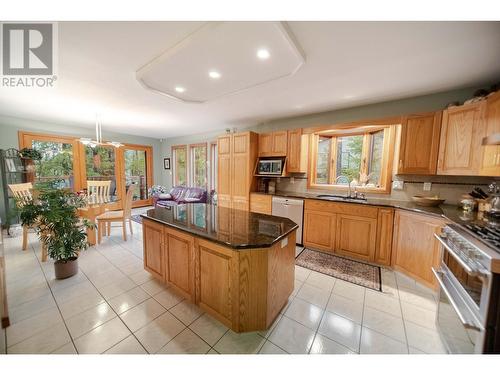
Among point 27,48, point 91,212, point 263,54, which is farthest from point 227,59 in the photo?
point 91,212

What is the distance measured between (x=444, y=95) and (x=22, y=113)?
7.32 meters

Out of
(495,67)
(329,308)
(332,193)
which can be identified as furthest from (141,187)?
(495,67)

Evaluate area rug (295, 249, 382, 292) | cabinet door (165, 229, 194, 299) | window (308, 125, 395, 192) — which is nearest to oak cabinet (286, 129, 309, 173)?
window (308, 125, 395, 192)

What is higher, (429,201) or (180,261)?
(429,201)

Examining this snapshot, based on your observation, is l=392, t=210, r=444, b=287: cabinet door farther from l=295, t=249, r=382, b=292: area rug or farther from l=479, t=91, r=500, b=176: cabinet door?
l=479, t=91, r=500, b=176: cabinet door

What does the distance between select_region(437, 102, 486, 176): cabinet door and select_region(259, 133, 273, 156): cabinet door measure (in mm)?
2452

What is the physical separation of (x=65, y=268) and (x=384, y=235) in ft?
13.4

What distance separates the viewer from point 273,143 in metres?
3.72

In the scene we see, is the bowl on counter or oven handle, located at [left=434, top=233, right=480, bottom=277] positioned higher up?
the bowl on counter

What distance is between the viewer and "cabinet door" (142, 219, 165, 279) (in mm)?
1929

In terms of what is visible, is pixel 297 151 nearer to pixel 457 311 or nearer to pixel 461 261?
pixel 461 261

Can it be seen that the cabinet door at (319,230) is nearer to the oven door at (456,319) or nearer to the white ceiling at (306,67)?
the oven door at (456,319)

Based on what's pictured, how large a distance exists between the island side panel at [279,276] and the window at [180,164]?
17.2 feet
